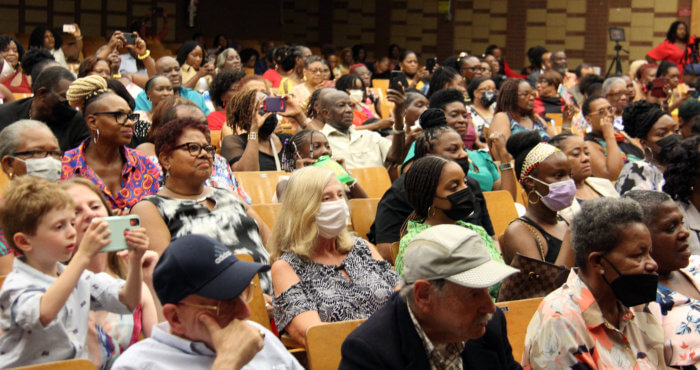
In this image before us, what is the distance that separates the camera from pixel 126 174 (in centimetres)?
447

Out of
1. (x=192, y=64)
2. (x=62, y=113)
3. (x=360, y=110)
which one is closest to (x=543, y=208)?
(x=62, y=113)

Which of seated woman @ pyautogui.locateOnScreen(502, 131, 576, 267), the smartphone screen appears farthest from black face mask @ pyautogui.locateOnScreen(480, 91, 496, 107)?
seated woman @ pyautogui.locateOnScreen(502, 131, 576, 267)

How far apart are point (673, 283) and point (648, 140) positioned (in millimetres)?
3001

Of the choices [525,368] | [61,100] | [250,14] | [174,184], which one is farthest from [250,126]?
[250,14]


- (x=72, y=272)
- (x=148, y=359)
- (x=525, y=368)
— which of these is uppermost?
(x=72, y=272)

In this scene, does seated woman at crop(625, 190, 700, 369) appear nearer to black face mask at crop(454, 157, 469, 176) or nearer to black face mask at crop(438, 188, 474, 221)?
black face mask at crop(438, 188, 474, 221)

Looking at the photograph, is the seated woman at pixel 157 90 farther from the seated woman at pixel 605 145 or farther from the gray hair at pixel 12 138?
the seated woman at pixel 605 145

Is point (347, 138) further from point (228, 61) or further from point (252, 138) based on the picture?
point (228, 61)

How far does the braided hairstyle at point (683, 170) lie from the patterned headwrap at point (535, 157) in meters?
0.62

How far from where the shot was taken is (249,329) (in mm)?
2213

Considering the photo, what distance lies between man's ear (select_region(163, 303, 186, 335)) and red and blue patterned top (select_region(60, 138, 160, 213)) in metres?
2.09

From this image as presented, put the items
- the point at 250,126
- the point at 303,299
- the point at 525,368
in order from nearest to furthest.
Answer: the point at 525,368 → the point at 303,299 → the point at 250,126

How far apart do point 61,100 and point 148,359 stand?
3602 millimetres

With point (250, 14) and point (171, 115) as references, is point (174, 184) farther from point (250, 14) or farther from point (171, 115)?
point (250, 14)
